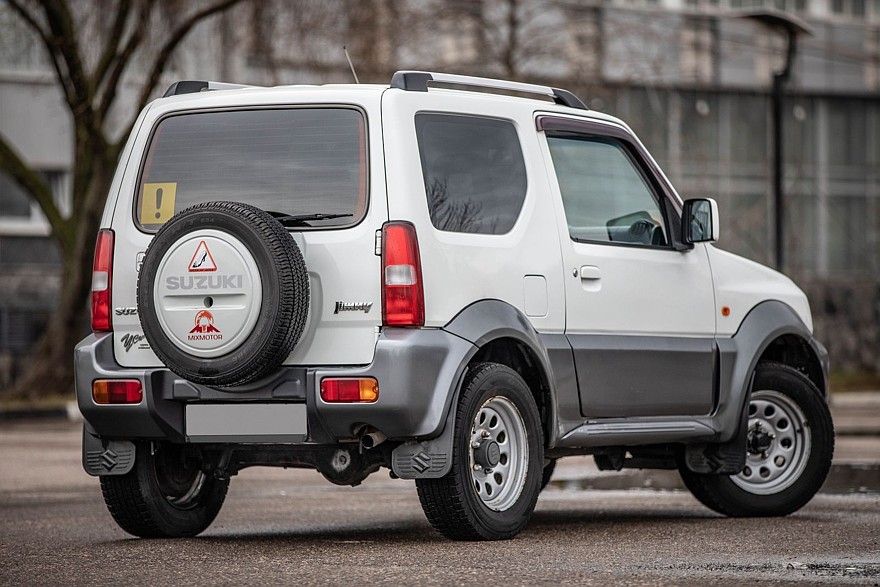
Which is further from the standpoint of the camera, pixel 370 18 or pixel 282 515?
pixel 370 18

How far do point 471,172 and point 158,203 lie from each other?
143cm

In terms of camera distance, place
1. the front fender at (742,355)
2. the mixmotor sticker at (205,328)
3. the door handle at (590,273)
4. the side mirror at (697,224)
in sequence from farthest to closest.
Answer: the front fender at (742,355) < the side mirror at (697,224) < the door handle at (590,273) < the mixmotor sticker at (205,328)

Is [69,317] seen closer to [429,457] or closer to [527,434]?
[527,434]

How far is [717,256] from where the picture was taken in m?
9.09

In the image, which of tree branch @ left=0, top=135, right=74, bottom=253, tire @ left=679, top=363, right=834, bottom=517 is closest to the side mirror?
tire @ left=679, top=363, right=834, bottom=517

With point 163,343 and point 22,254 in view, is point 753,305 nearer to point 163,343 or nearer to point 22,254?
point 163,343

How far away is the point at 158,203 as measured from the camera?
7840 millimetres

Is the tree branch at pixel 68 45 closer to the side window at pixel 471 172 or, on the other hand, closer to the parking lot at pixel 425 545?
the parking lot at pixel 425 545

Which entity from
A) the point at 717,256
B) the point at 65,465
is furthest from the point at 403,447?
the point at 65,465

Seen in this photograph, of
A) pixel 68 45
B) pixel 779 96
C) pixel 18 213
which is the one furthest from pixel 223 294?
pixel 18 213

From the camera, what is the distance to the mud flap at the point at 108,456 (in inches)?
310

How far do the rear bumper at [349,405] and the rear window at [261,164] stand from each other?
0.63m

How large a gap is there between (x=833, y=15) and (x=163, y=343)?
40.8 m

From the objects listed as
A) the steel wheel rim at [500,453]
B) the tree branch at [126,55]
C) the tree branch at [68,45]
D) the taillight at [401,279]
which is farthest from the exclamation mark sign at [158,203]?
the tree branch at [126,55]
